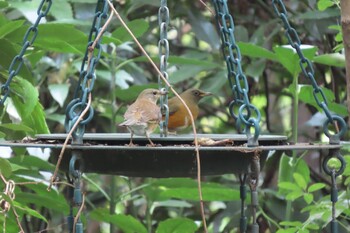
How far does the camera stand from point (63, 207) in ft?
8.05

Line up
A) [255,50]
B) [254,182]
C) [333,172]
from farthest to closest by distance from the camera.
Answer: [255,50] < [333,172] < [254,182]

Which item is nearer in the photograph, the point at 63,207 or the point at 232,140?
the point at 232,140

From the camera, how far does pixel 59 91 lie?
289cm

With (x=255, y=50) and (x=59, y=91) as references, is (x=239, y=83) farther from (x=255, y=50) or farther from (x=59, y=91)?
(x=59, y=91)

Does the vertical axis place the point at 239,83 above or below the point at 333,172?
above

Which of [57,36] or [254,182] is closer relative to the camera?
[254,182]

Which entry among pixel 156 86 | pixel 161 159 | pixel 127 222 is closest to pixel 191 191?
pixel 127 222

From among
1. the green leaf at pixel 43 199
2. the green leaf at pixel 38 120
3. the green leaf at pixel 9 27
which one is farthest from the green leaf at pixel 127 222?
the green leaf at pixel 9 27

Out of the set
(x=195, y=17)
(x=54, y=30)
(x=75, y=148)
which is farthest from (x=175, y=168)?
(x=195, y=17)

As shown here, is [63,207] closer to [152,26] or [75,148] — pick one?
[75,148]

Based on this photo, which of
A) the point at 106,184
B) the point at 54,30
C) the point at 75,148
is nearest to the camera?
the point at 75,148

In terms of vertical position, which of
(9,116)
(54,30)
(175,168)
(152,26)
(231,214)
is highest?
(152,26)

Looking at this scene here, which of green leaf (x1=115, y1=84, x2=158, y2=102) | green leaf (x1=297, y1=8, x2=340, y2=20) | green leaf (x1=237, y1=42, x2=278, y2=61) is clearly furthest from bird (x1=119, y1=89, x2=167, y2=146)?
green leaf (x1=297, y1=8, x2=340, y2=20)

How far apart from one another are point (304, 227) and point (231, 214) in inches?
45.9
